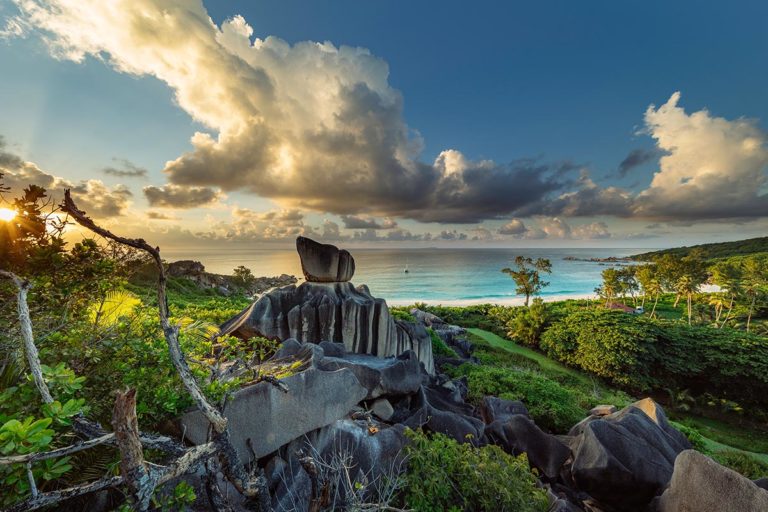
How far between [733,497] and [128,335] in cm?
1045

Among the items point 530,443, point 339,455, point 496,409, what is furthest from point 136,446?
point 496,409

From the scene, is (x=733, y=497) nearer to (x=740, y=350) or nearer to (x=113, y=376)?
(x=113, y=376)

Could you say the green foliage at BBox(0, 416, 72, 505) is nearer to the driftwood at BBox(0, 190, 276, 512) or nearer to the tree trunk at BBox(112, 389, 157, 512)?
the driftwood at BBox(0, 190, 276, 512)

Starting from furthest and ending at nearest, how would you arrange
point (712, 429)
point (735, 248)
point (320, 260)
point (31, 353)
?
point (735, 248) < point (712, 429) < point (320, 260) < point (31, 353)

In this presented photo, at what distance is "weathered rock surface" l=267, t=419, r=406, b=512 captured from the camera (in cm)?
498

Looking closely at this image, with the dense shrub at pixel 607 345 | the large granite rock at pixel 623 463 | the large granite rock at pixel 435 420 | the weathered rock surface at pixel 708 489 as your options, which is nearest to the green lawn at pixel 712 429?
the dense shrub at pixel 607 345

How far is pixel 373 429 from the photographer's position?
6266mm

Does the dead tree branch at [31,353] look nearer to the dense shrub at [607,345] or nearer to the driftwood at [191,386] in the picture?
the driftwood at [191,386]

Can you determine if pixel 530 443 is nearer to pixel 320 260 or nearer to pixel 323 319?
pixel 323 319

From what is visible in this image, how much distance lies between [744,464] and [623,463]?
11.4 m

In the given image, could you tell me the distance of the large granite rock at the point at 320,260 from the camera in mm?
12703

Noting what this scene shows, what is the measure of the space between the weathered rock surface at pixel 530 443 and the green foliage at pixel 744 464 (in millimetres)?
9669

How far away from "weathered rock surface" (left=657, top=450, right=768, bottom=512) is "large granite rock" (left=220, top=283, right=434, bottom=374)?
30.1 ft

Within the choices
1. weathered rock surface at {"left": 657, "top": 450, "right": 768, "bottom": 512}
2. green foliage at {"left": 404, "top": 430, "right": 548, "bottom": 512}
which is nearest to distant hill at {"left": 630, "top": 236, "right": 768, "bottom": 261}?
weathered rock surface at {"left": 657, "top": 450, "right": 768, "bottom": 512}
